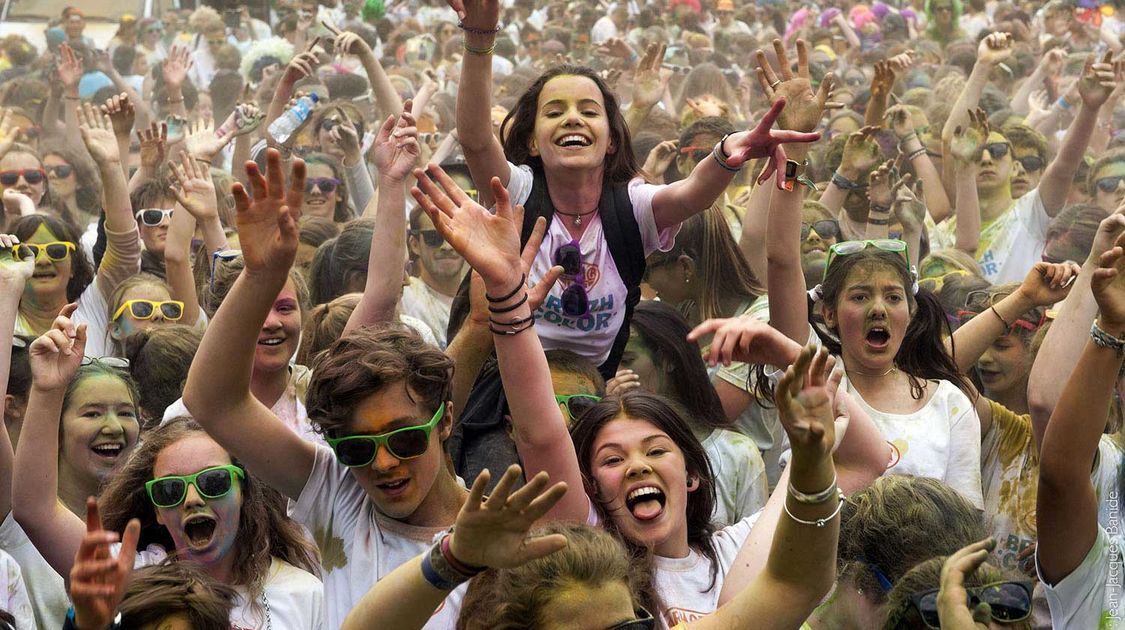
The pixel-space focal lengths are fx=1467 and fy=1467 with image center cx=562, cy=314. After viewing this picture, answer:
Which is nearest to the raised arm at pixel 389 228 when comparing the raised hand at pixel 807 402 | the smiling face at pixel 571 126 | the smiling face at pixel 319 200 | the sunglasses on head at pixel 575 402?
the smiling face at pixel 571 126

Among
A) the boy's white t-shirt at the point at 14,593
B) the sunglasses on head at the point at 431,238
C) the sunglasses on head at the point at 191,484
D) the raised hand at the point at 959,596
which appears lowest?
the sunglasses on head at the point at 431,238

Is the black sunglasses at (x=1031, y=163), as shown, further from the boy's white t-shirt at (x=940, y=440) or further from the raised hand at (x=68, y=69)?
the raised hand at (x=68, y=69)

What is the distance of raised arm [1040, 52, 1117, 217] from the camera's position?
653cm

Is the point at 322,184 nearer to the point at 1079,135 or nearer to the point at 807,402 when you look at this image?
the point at 1079,135

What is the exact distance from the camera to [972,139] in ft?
23.4

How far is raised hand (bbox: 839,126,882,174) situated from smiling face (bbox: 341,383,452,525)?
3427mm

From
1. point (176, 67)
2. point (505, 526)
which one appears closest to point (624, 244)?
point (505, 526)

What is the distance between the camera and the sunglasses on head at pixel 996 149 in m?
7.41

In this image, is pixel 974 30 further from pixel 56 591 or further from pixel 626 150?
pixel 56 591

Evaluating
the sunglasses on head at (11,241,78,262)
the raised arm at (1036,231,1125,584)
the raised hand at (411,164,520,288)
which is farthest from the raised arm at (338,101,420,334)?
the sunglasses on head at (11,241,78,262)

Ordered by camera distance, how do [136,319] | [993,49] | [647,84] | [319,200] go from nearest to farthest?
[136,319] < [647,84] < [319,200] < [993,49]

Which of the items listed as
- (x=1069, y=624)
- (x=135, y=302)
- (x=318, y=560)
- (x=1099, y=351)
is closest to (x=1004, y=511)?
(x=1069, y=624)

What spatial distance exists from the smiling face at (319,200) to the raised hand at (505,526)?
4870mm

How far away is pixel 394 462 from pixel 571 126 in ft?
4.88
